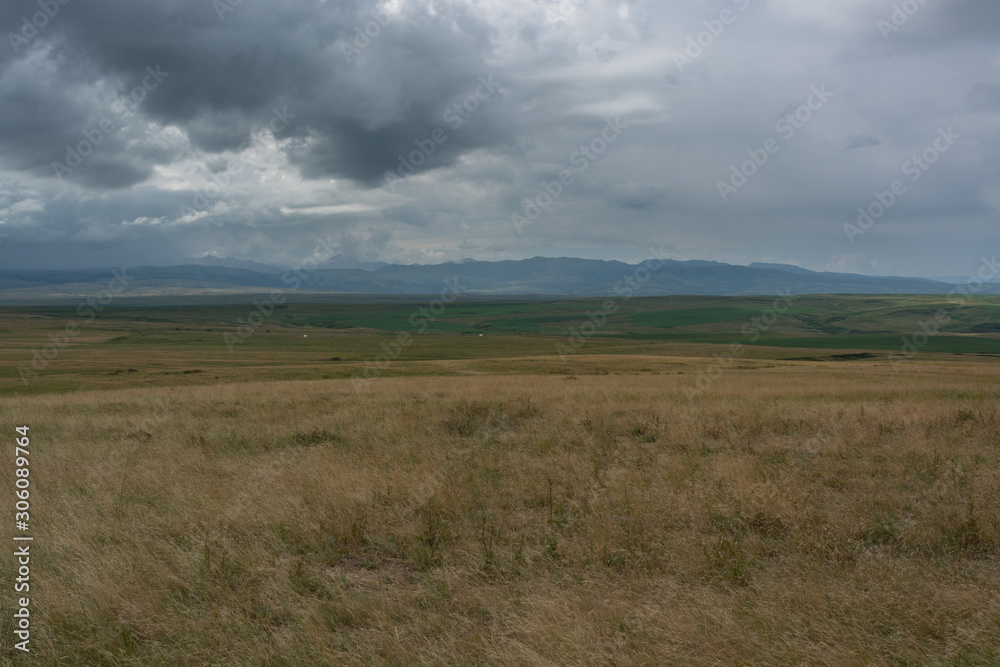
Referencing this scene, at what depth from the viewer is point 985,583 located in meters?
5.27

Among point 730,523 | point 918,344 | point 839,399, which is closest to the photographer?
point 730,523

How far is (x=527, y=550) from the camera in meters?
6.21

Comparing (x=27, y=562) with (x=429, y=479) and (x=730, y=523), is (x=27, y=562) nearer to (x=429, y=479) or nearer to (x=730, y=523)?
(x=429, y=479)

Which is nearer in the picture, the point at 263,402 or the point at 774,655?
the point at 774,655

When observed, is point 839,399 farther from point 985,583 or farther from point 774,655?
point 774,655

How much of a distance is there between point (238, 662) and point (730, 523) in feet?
18.3

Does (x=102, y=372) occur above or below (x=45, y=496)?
below

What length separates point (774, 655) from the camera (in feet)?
13.8

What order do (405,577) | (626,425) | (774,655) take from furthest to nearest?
1. (626,425)
2. (405,577)
3. (774,655)

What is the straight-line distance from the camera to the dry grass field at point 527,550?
4516mm

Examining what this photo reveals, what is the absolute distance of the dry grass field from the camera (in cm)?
452

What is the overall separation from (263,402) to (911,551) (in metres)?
18.7

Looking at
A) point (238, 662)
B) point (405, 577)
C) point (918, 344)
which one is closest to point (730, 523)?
point (405, 577)

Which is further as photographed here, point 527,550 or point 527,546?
point 527,546
